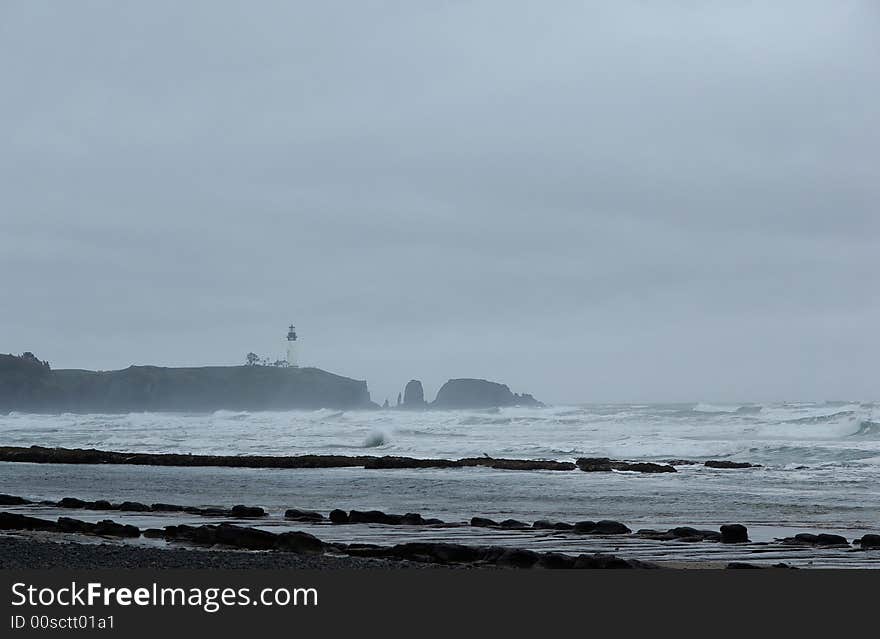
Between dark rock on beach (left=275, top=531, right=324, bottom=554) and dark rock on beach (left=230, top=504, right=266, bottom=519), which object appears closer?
dark rock on beach (left=275, top=531, right=324, bottom=554)

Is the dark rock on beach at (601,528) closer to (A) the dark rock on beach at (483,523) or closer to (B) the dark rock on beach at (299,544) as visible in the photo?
(A) the dark rock on beach at (483,523)

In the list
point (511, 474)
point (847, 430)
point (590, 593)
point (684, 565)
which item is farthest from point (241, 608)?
point (847, 430)

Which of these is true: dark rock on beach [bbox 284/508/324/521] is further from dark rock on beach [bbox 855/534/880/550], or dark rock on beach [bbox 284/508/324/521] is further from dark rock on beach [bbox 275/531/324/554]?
dark rock on beach [bbox 855/534/880/550]

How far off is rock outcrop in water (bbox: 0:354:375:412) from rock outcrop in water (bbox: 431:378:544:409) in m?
11.3

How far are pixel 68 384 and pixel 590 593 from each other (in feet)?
388

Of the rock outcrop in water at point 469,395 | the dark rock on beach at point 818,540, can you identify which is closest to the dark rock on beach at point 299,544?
the dark rock on beach at point 818,540

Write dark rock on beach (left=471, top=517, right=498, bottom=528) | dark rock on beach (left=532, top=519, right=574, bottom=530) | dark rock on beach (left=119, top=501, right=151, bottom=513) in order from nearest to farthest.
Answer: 1. dark rock on beach (left=532, top=519, right=574, bottom=530)
2. dark rock on beach (left=471, top=517, right=498, bottom=528)
3. dark rock on beach (left=119, top=501, right=151, bottom=513)

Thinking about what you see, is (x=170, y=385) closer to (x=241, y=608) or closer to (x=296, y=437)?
(x=296, y=437)

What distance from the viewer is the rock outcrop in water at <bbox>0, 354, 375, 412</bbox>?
115 meters

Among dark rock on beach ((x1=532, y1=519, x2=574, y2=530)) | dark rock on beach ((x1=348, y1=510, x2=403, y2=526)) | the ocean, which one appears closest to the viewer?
dark rock on beach ((x1=532, y1=519, x2=574, y2=530))

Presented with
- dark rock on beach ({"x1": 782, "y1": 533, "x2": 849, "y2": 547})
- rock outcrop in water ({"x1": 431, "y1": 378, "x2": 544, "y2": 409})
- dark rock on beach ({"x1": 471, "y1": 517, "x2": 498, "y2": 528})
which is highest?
rock outcrop in water ({"x1": 431, "y1": 378, "x2": 544, "y2": 409})

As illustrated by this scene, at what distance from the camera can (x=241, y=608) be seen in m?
8.00

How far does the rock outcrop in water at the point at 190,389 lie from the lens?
115062 millimetres

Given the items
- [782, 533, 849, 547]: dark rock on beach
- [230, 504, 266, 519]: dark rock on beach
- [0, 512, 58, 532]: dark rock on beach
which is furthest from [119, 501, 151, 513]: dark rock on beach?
[782, 533, 849, 547]: dark rock on beach
